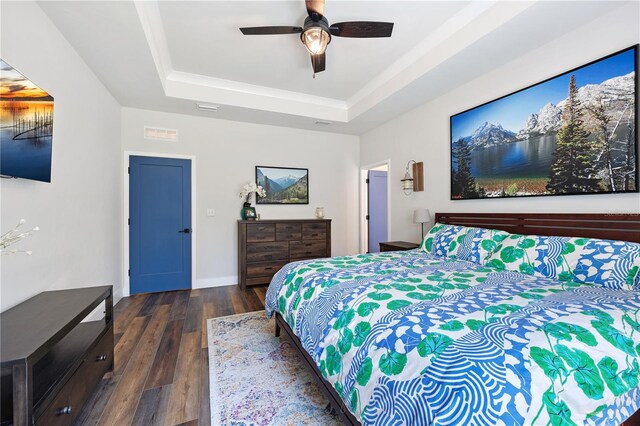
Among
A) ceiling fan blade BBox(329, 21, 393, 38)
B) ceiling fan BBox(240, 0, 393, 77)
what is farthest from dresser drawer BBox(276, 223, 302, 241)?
ceiling fan blade BBox(329, 21, 393, 38)

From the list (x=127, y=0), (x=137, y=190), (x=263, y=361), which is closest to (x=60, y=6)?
(x=127, y=0)

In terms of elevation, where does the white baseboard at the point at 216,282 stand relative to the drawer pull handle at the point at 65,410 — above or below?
below

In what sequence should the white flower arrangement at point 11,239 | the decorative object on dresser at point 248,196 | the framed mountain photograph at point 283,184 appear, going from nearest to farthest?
the white flower arrangement at point 11,239
the decorative object on dresser at point 248,196
the framed mountain photograph at point 283,184

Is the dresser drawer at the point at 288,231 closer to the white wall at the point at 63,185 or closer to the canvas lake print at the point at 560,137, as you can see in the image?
the white wall at the point at 63,185

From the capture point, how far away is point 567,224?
7.61ft

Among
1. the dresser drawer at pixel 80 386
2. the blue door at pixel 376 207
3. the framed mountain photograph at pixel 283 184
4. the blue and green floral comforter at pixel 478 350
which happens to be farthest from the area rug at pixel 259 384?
the blue door at pixel 376 207

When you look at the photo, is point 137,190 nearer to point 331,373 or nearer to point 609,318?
point 331,373

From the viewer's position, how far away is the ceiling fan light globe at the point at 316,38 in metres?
2.21

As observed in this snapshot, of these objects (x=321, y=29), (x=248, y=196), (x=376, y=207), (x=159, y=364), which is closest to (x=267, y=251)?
(x=248, y=196)

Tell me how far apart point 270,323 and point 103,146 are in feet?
9.45

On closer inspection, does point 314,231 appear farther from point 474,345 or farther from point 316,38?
point 474,345

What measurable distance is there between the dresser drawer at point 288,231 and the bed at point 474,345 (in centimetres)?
243

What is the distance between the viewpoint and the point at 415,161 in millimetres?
4008

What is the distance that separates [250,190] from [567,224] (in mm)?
3947
